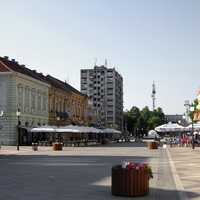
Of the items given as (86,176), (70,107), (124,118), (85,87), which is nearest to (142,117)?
(124,118)

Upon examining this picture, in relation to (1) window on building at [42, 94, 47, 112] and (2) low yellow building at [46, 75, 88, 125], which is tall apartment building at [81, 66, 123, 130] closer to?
(2) low yellow building at [46, 75, 88, 125]

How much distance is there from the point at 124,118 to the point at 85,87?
62.0 ft

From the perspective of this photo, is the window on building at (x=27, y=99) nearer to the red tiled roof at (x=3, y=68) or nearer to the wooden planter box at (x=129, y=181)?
the red tiled roof at (x=3, y=68)

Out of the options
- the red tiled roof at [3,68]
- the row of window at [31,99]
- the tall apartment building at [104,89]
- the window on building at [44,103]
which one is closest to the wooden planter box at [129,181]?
the red tiled roof at [3,68]

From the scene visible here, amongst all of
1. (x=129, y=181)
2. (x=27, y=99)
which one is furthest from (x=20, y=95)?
(x=129, y=181)

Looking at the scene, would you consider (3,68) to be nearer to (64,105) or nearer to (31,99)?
(31,99)

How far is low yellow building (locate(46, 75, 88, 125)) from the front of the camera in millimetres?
80431

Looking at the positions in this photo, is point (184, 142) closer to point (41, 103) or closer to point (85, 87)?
point (41, 103)

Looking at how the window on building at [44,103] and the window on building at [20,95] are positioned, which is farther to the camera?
the window on building at [44,103]

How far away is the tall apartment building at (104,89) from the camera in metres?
191

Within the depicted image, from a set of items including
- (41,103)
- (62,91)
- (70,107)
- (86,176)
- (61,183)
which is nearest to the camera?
(61,183)

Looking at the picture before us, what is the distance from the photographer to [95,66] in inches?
7835

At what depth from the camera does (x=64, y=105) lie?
88250 millimetres

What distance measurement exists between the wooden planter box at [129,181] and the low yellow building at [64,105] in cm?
6289
